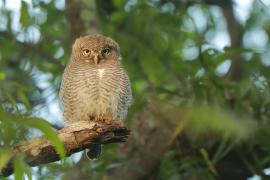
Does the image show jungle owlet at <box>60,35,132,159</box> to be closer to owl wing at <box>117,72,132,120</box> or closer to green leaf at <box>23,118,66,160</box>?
owl wing at <box>117,72,132,120</box>

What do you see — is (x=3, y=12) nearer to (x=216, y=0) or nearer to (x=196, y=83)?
(x=196, y=83)

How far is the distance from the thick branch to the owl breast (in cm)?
108

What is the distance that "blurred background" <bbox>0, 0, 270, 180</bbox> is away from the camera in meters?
5.92

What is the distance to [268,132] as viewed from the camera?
19.7 ft

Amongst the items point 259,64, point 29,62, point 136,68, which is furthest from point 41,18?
point 259,64

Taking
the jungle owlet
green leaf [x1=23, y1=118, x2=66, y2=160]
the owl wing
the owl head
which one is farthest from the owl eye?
green leaf [x1=23, y1=118, x2=66, y2=160]

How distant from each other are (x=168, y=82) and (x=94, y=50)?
1.32 meters

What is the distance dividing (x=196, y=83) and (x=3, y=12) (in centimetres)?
161

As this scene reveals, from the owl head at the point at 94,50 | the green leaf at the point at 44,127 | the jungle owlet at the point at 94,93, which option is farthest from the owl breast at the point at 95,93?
the green leaf at the point at 44,127

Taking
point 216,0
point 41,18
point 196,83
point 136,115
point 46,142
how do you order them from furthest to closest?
point 216,0
point 41,18
point 136,115
point 196,83
point 46,142

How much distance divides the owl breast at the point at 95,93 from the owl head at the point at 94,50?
21cm

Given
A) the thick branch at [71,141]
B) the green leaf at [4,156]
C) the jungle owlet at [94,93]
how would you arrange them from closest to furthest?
the green leaf at [4,156]
the thick branch at [71,141]
the jungle owlet at [94,93]

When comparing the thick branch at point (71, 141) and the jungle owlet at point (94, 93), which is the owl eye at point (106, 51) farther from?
the thick branch at point (71, 141)

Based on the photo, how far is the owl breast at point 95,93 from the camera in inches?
202
